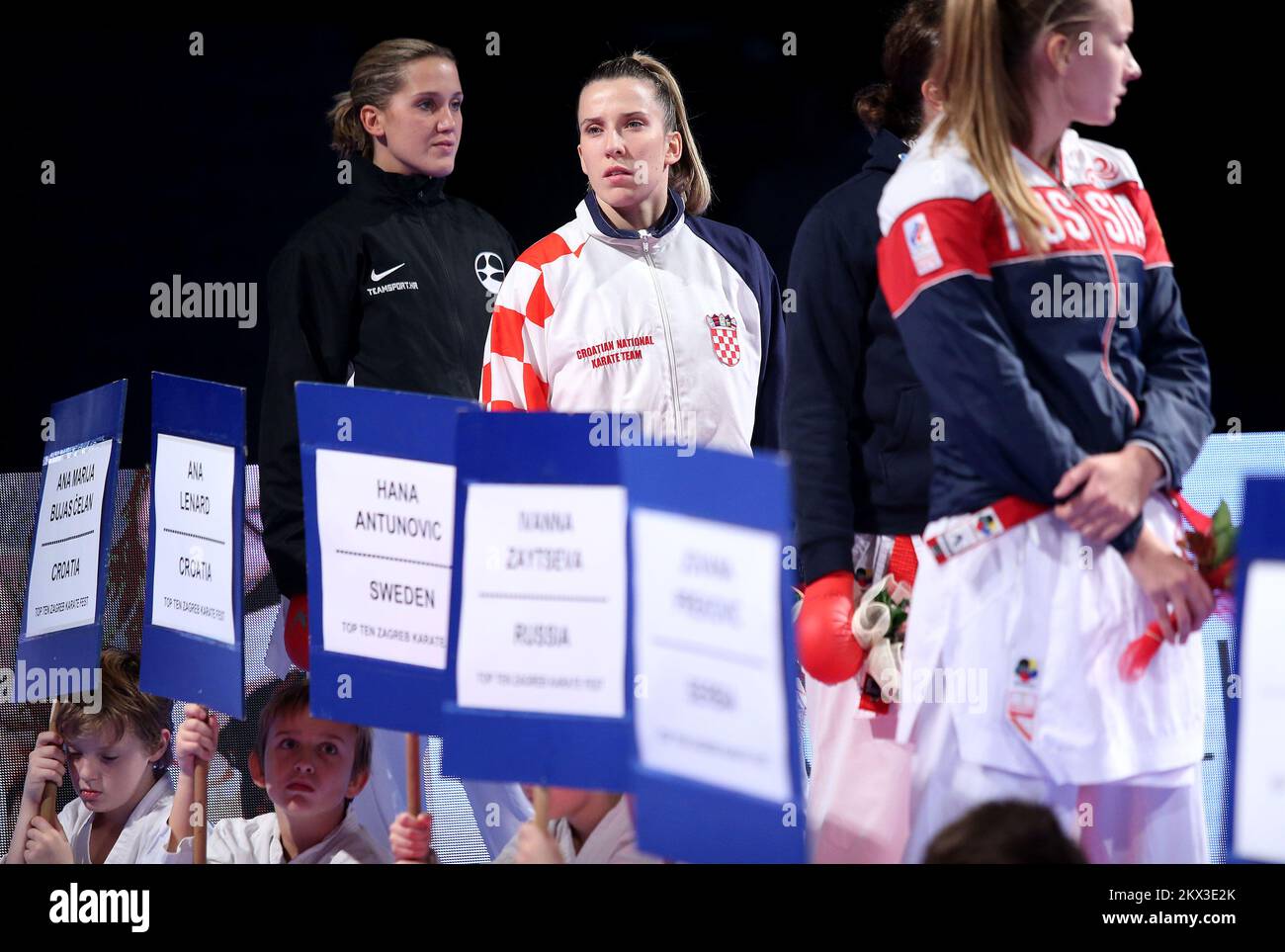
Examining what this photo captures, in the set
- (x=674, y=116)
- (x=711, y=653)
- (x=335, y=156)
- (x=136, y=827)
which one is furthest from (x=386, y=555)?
(x=335, y=156)

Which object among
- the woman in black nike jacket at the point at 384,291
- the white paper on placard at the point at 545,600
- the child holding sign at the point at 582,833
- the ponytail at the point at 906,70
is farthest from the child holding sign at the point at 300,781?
the ponytail at the point at 906,70

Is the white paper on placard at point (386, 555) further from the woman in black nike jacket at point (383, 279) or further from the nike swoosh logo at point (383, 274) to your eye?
the nike swoosh logo at point (383, 274)

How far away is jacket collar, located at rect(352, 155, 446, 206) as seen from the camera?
3672 millimetres

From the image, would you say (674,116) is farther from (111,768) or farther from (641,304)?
(111,768)

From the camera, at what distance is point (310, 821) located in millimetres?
3361

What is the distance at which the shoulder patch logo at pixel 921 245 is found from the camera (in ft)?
9.20

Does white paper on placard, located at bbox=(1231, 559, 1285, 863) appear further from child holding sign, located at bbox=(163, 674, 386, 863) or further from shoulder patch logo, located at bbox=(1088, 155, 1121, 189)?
child holding sign, located at bbox=(163, 674, 386, 863)

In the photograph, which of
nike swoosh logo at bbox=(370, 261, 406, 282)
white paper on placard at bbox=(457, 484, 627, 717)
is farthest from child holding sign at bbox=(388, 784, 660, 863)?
Answer: nike swoosh logo at bbox=(370, 261, 406, 282)

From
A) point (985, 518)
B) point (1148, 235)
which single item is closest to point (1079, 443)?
point (985, 518)

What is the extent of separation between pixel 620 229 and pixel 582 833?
1.18 metres

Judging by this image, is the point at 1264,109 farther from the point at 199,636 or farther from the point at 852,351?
the point at 199,636

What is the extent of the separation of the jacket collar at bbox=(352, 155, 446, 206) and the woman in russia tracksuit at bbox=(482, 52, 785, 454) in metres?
0.35

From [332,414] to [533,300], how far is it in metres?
0.53

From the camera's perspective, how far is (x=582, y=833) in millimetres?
3033
